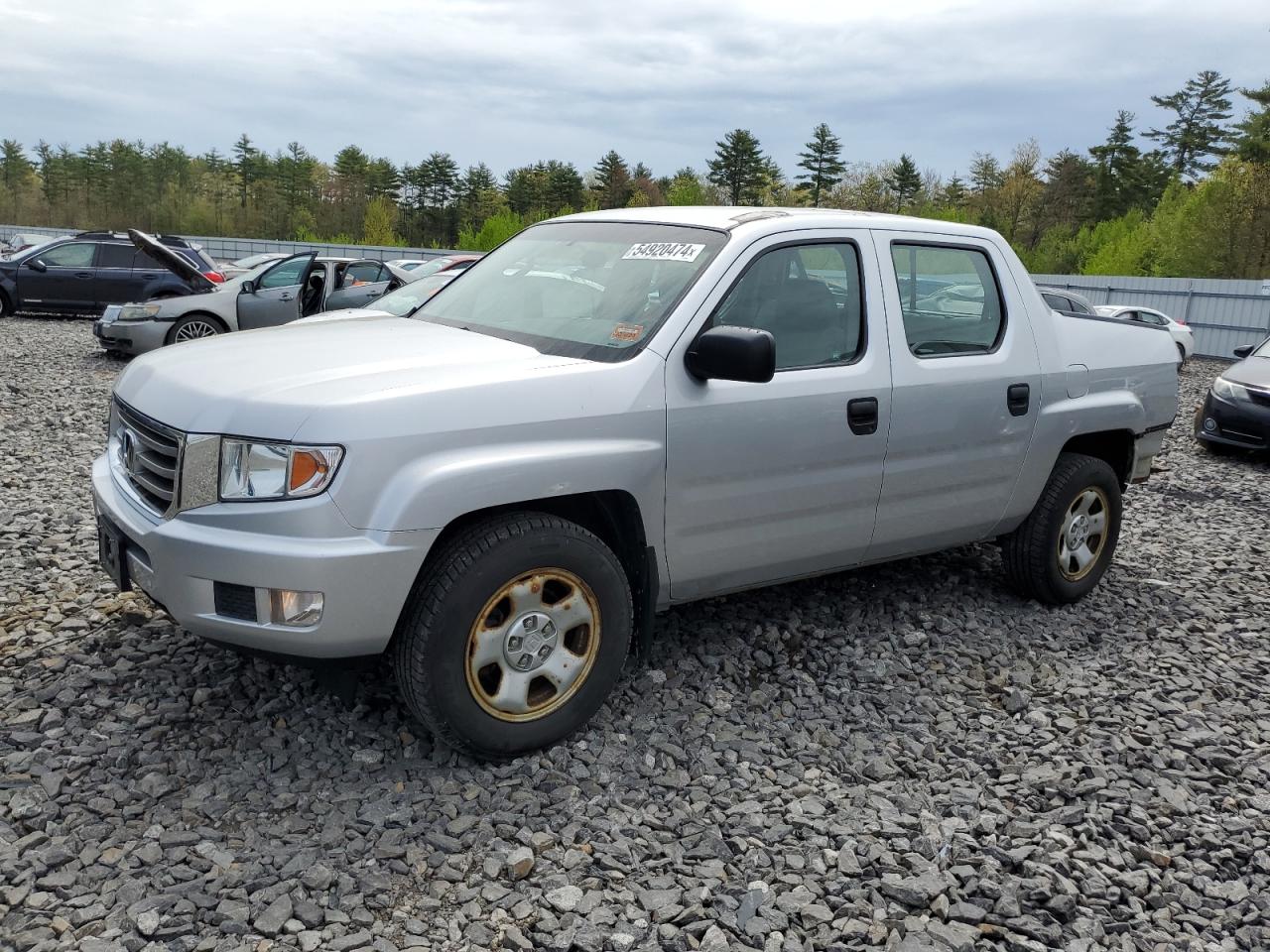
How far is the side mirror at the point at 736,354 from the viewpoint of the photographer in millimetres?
3461

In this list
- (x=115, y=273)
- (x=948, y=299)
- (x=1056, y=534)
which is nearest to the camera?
(x=948, y=299)

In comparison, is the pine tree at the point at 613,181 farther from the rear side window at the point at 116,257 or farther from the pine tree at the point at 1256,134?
the rear side window at the point at 116,257

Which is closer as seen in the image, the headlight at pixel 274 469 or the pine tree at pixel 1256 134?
the headlight at pixel 274 469

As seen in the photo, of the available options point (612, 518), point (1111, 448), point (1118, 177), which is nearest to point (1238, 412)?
point (1111, 448)

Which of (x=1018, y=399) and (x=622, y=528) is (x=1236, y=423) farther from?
(x=622, y=528)

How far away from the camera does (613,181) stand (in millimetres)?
84750

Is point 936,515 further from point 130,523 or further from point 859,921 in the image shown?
point 130,523

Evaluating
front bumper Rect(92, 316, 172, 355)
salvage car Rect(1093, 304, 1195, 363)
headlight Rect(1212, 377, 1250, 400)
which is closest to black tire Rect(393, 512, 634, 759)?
headlight Rect(1212, 377, 1250, 400)

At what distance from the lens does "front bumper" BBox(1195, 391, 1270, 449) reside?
10297 mm

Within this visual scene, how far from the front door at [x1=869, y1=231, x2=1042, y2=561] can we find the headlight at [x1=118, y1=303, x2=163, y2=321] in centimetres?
1146

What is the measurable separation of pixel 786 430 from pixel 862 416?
0.40m

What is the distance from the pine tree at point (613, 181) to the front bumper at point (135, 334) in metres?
73.7

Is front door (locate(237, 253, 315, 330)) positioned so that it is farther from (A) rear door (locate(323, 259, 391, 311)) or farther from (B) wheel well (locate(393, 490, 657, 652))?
(B) wheel well (locate(393, 490, 657, 652))

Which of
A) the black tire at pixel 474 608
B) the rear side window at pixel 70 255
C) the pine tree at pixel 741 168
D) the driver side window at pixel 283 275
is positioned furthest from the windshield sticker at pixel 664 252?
the pine tree at pixel 741 168
